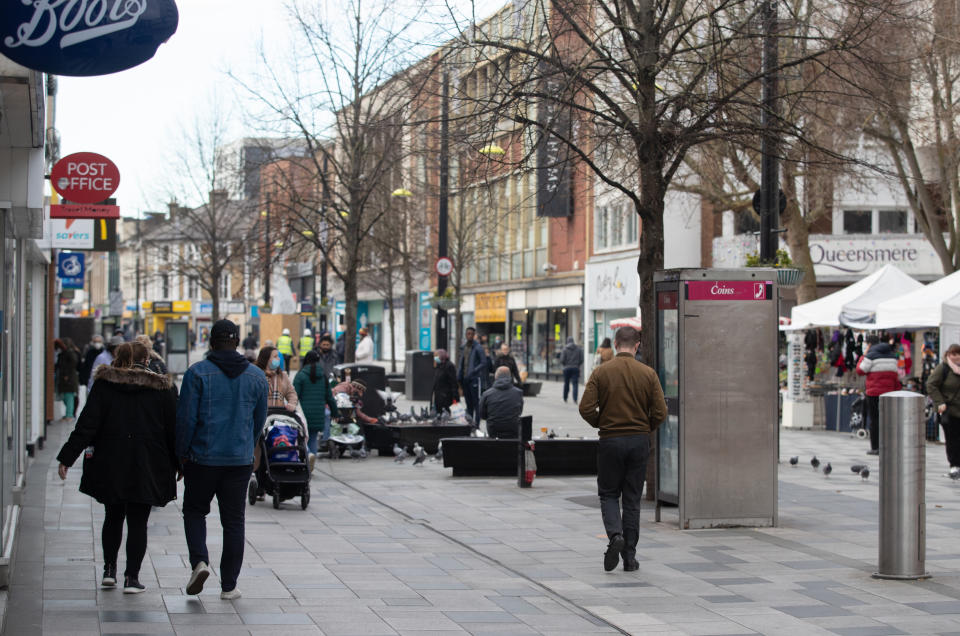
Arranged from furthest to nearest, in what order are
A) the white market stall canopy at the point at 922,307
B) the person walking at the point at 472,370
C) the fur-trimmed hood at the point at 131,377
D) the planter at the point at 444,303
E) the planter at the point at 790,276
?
the planter at the point at 444,303, the person walking at the point at 472,370, the white market stall canopy at the point at 922,307, the planter at the point at 790,276, the fur-trimmed hood at the point at 131,377

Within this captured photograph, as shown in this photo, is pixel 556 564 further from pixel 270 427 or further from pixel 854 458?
pixel 854 458

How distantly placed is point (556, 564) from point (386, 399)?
10451 millimetres

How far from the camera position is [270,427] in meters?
12.6

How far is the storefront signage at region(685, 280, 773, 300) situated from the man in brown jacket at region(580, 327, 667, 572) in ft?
6.74

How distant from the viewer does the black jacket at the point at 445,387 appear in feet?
70.1

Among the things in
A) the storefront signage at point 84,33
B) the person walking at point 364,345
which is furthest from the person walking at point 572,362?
the storefront signage at point 84,33

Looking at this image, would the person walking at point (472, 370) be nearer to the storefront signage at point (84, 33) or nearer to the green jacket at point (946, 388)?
the green jacket at point (946, 388)

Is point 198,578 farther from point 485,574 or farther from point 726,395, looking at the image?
point 726,395

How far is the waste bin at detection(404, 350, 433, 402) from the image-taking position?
30141 millimetres

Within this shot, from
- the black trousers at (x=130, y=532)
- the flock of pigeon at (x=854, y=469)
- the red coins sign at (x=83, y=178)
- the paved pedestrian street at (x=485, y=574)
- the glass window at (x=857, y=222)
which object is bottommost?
the paved pedestrian street at (x=485, y=574)

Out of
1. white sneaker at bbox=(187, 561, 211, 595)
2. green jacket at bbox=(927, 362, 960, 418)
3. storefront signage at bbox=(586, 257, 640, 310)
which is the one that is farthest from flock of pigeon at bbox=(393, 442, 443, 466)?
storefront signage at bbox=(586, 257, 640, 310)

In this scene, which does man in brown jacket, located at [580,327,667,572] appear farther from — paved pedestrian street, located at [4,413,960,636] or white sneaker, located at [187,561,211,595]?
white sneaker, located at [187,561,211,595]

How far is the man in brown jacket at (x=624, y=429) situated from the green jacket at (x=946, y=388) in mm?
7384

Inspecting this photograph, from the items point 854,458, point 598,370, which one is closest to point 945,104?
point 854,458
